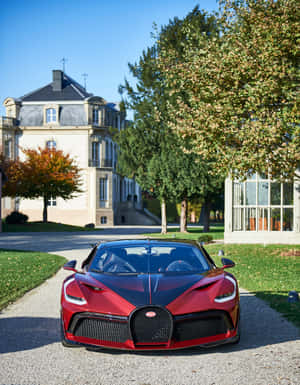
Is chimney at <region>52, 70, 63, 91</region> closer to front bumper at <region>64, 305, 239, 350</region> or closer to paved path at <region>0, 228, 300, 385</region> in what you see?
paved path at <region>0, 228, 300, 385</region>

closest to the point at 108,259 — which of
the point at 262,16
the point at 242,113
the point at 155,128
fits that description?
the point at 242,113

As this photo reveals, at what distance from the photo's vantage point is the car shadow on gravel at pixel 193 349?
5957 millimetres

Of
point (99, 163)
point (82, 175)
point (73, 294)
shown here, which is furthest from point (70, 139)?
point (73, 294)

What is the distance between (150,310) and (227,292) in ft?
3.18

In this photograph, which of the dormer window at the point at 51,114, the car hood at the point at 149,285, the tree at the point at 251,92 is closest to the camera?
the car hood at the point at 149,285

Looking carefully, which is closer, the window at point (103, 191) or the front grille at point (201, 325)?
the front grille at point (201, 325)

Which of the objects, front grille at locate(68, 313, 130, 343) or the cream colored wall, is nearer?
front grille at locate(68, 313, 130, 343)

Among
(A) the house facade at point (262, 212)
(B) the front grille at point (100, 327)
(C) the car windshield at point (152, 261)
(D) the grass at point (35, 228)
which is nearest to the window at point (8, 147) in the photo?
(D) the grass at point (35, 228)

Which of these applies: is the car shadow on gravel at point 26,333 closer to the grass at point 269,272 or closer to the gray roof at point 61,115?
the grass at point 269,272

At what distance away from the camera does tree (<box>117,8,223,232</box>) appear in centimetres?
3297

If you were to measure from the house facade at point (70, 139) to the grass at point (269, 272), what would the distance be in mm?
33868

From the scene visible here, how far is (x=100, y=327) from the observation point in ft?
18.5

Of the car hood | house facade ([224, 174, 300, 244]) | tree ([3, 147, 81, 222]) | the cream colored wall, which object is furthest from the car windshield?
the cream colored wall

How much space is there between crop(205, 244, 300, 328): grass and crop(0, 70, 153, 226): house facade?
3387 centimetres
